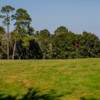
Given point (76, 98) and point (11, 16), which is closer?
point (76, 98)

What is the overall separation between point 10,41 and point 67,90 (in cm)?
3915

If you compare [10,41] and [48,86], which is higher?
[10,41]

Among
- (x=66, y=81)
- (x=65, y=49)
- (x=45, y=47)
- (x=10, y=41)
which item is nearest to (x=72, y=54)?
(x=65, y=49)

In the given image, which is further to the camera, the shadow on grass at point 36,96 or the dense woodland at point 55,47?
the dense woodland at point 55,47

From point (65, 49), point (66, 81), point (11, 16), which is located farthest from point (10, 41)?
point (66, 81)

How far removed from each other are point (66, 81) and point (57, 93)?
1.66m

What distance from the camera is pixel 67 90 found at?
678cm

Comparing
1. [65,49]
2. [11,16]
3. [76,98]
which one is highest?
[11,16]

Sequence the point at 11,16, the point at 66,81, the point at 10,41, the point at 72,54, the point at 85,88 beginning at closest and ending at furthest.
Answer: the point at 85,88 → the point at 66,81 → the point at 11,16 → the point at 10,41 → the point at 72,54

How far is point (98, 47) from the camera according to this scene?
49.5 m

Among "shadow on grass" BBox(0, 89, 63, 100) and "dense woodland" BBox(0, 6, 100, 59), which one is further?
"dense woodland" BBox(0, 6, 100, 59)

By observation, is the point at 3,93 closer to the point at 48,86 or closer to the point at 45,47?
the point at 48,86

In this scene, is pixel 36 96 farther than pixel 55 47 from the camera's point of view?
No

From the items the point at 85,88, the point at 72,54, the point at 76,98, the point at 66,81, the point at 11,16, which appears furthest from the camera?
the point at 72,54
